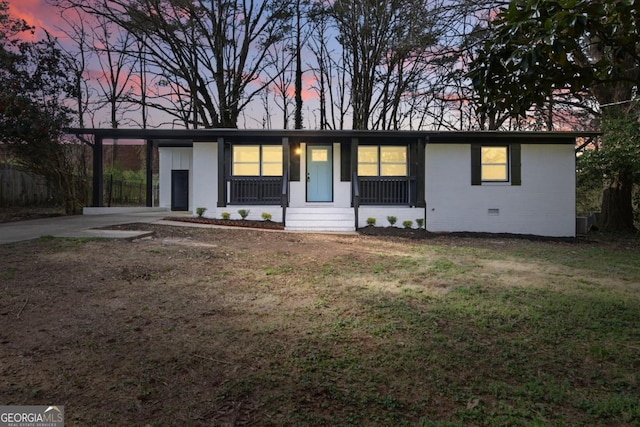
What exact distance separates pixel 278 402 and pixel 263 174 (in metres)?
11.0

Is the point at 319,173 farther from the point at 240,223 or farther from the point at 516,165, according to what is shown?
the point at 516,165

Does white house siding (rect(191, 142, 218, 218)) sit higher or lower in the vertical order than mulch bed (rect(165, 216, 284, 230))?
higher

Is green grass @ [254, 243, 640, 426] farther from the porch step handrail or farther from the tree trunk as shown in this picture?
the tree trunk

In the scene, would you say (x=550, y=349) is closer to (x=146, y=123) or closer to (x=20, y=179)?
(x=20, y=179)

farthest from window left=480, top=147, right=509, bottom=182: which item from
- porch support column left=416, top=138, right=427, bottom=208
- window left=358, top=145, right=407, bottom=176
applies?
window left=358, top=145, right=407, bottom=176

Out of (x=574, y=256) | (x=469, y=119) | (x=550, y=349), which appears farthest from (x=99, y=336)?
(x=469, y=119)

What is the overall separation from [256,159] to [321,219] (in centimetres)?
330

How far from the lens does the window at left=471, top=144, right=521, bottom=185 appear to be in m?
11.9

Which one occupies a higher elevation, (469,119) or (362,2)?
(362,2)

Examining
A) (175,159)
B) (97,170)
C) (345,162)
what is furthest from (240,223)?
(175,159)

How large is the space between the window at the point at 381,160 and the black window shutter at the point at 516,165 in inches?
129

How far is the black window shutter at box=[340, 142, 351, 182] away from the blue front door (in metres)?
0.41

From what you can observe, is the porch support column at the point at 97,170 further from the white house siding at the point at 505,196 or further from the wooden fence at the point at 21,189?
the white house siding at the point at 505,196

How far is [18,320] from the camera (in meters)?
3.24
